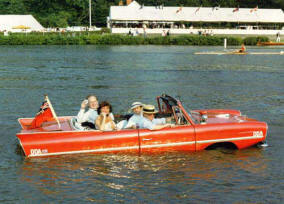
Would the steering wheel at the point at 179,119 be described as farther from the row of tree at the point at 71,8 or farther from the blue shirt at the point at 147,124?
the row of tree at the point at 71,8

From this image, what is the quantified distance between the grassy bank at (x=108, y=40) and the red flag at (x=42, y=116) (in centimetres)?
4932

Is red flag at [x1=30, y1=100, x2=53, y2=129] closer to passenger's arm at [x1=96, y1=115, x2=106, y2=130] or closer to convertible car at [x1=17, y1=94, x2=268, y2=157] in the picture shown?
convertible car at [x1=17, y1=94, x2=268, y2=157]

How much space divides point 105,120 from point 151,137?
1.11 metres

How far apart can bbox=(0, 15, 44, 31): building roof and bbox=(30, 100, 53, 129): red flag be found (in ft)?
227

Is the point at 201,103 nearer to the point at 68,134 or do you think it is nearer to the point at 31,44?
the point at 68,134

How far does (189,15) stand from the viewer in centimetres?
7412

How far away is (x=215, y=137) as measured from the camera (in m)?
11.0

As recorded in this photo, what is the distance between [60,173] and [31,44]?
5152 cm

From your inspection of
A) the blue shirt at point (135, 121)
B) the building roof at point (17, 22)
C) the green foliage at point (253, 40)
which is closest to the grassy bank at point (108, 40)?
the green foliage at point (253, 40)

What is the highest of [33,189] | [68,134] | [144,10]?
[144,10]

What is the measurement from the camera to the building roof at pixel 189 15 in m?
73.2

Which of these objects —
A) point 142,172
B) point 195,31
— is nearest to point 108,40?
point 195,31

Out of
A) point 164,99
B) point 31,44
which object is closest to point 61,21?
point 31,44

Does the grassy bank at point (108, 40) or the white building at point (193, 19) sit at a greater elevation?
the white building at point (193, 19)
